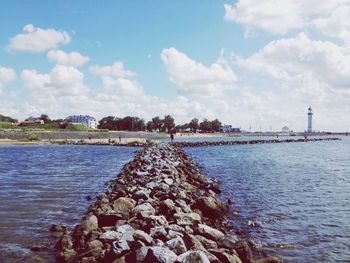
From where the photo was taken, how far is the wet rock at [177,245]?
7628 mm

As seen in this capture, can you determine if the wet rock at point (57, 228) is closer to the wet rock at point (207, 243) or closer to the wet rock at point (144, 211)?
the wet rock at point (144, 211)

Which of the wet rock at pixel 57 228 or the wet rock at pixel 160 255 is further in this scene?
the wet rock at pixel 57 228

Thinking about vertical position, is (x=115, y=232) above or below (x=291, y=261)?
above

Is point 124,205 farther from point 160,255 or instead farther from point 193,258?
point 193,258

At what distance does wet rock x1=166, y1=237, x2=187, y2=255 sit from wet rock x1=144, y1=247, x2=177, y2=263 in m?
0.49

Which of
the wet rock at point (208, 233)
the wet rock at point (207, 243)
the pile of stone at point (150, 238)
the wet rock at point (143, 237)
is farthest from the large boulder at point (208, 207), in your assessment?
the wet rock at point (143, 237)

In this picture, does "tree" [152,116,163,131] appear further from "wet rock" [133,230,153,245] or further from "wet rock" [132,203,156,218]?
"wet rock" [133,230,153,245]

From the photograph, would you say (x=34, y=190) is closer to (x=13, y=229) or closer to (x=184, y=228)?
(x=13, y=229)

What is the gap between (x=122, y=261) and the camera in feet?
24.1

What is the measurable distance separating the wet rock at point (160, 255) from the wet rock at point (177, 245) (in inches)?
19.2

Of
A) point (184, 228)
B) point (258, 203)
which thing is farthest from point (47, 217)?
point (258, 203)

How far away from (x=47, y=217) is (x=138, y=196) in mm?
2876

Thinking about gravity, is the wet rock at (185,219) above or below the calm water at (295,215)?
above

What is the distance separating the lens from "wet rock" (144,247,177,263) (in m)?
6.86
